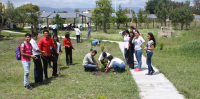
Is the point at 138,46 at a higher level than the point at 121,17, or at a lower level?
lower

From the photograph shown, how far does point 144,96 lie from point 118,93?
0.72 metres

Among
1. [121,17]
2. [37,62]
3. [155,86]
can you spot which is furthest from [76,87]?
[121,17]

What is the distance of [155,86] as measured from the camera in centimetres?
623

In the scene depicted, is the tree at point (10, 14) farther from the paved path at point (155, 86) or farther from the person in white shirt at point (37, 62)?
the paved path at point (155, 86)

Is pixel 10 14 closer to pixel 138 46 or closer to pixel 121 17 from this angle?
pixel 121 17

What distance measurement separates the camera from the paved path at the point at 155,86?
540 centimetres

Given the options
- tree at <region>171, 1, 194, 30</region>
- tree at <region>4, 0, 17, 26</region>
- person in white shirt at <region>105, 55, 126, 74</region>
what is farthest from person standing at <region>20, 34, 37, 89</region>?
tree at <region>171, 1, 194, 30</region>

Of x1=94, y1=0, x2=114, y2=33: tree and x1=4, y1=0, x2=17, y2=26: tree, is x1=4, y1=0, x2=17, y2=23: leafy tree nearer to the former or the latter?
x1=4, y1=0, x2=17, y2=26: tree

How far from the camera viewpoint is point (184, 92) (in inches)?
218

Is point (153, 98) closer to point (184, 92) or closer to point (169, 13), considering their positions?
point (184, 92)

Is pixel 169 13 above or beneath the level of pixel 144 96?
above

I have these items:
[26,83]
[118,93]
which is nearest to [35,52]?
[26,83]

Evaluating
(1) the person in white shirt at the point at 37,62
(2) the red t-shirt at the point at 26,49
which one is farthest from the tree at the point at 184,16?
(2) the red t-shirt at the point at 26,49

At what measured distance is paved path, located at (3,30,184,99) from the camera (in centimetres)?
540
